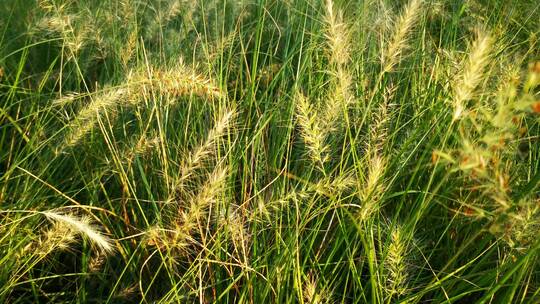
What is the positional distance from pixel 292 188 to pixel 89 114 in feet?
2.14

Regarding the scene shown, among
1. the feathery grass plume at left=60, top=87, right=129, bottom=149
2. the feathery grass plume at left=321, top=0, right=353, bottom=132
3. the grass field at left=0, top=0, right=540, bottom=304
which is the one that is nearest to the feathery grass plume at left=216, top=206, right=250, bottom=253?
the grass field at left=0, top=0, right=540, bottom=304

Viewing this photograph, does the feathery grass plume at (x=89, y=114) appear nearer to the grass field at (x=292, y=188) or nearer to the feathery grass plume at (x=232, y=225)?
the grass field at (x=292, y=188)

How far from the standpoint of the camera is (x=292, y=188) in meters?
1.67

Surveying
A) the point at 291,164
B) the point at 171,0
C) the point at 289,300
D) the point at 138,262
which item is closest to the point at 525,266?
the point at 289,300

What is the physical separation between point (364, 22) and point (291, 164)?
22.2 inches

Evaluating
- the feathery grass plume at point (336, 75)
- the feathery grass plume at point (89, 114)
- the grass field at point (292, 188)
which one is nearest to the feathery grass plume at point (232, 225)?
the grass field at point (292, 188)

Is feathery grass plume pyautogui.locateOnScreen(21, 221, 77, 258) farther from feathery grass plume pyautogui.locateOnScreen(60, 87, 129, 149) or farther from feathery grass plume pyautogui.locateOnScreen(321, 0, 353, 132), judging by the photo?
feathery grass plume pyautogui.locateOnScreen(321, 0, 353, 132)

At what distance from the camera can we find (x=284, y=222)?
190cm

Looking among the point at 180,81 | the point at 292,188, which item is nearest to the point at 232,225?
the point at 292,188

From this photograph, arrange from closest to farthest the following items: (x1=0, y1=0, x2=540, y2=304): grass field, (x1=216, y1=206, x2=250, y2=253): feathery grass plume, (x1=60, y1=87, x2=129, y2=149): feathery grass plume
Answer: (x1=0, y1=0, x2=540, y2=304): grass field → (x1=216, y1=206, x2=250, y2=253): feathery grass plume → (x1=60, y1=87, x2=129, y2=149): feathery grass plume

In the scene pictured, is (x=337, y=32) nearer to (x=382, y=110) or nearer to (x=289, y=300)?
(x=382, y=110)

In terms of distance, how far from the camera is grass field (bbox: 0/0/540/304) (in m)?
1.62

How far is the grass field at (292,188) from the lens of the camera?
162 centimetres

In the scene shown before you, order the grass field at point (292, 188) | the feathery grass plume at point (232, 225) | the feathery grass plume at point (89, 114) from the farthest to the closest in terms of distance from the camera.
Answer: the feathery grass plume at point (89, 114) < the feathery grass plume at point (232, 225) < the grass field at point (292, 188)
